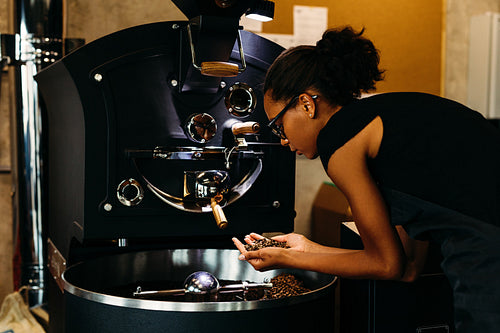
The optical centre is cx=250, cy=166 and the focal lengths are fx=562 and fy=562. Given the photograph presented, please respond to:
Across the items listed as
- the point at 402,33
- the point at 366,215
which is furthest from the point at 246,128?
the point at 402,33

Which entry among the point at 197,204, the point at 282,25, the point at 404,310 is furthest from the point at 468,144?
the point at 282,25

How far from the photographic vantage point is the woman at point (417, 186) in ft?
3.12

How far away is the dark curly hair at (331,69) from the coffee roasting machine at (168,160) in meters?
0.12

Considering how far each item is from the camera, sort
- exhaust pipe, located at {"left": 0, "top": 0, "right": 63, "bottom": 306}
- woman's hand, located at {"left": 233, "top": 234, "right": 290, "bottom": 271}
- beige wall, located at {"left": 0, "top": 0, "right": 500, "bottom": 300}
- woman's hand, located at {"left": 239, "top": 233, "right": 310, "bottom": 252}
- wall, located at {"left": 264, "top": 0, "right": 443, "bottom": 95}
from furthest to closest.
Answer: wall, located at {"left": 264, "top": 0, "right": 443, "bottom": 95} → beige wall, located at {"left": 0, "top": 0, "right": 500, "bottom": 300} → exhaust pipe, located at {"left": 0, "top": 0, "right": 63, "bottom": 306} → woman's hand, located at {"left": 239, "top": 233, "right": 310, "bottom": 252} → woman's hand, located at {"left": 233, "top": 234, "right": 290, "bottom": 271}

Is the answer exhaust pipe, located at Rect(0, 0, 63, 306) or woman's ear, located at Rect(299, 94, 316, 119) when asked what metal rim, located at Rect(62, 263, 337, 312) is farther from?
exhaust pipe, located at Rect(0, 0, 63, 306)

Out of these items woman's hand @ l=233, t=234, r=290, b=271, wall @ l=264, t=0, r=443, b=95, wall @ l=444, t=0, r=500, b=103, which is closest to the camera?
woman's hand @ l=233, t=234, r=290, b=271

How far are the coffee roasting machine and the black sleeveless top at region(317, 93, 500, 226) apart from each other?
279 mm

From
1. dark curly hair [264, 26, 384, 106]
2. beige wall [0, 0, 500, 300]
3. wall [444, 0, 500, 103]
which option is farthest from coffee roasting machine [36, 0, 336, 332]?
wall [444, 0, 500, 103]

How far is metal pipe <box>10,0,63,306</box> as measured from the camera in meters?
1.65

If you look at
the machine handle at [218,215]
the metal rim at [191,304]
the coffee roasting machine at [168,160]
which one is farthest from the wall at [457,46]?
the metal rim at [191,304]

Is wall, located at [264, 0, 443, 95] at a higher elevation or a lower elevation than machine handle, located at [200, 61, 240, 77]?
higher

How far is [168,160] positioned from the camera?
4.20ft

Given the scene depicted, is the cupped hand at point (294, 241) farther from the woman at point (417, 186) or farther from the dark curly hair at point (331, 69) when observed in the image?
the dark curly hair at point (331, 69)

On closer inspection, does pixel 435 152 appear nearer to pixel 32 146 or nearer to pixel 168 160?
pixel 168 160
